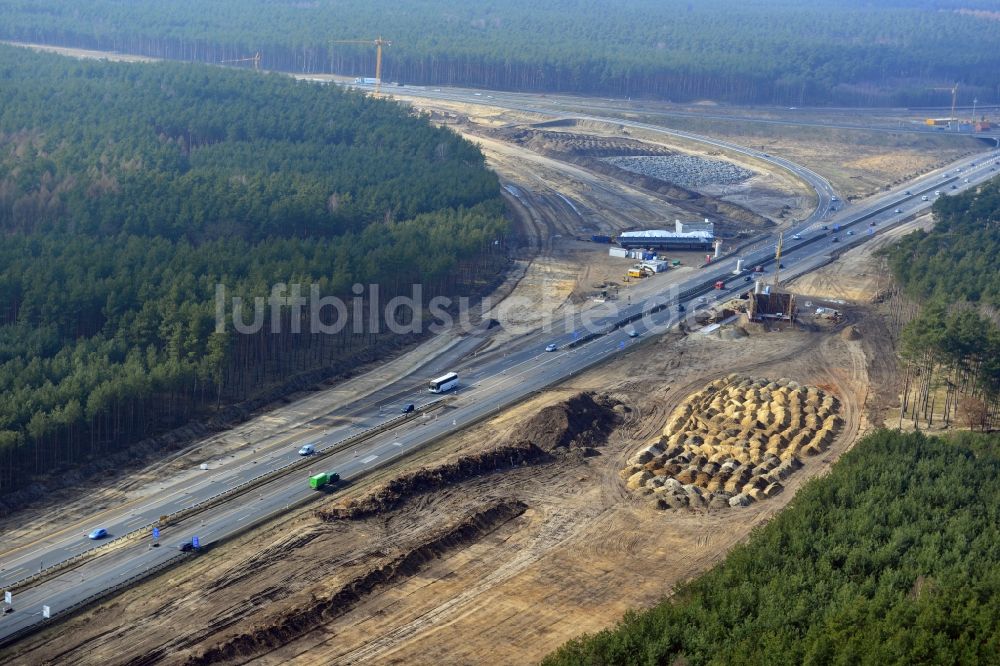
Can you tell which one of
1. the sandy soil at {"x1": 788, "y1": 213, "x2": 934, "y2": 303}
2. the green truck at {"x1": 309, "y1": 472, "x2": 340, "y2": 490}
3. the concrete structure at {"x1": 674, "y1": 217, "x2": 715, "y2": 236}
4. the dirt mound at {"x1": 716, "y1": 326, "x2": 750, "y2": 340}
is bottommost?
the green truck at {"x1": 309, "y1": 472, "x2": 340, "y2": 490}

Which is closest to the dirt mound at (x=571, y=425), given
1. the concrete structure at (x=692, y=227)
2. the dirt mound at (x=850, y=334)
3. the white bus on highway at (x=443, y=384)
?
the white bus on highway at (x=443, y=384)

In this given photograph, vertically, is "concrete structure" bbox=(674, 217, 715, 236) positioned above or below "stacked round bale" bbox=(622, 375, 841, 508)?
above

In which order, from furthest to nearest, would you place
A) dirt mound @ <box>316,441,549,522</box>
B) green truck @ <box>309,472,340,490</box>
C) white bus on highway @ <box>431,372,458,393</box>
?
white bus on highway @ <box>431,372,458,393</box> → green truck @ <box>309,472,340,490</box> → dirt mound @ <box>316,441,549,522</box>

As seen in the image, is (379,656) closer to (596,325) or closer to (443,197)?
(596,325)

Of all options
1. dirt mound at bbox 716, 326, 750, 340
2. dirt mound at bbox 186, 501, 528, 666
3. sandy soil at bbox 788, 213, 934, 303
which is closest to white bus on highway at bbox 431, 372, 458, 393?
dirt mound at bbox 186, 501, 528, 666

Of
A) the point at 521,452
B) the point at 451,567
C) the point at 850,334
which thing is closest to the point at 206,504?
the point at 451,567

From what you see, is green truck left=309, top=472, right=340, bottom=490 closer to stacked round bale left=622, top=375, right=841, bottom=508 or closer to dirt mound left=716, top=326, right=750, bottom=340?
stacked round bale left=622, top=375, right=841, bottom=508

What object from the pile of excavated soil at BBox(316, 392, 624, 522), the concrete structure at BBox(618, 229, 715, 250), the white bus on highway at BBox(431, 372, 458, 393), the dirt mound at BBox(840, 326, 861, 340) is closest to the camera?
the pile of excavated soil at BBox(316, 392, 624, 522)

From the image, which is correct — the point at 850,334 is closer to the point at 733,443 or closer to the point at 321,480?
the point at 733,443
